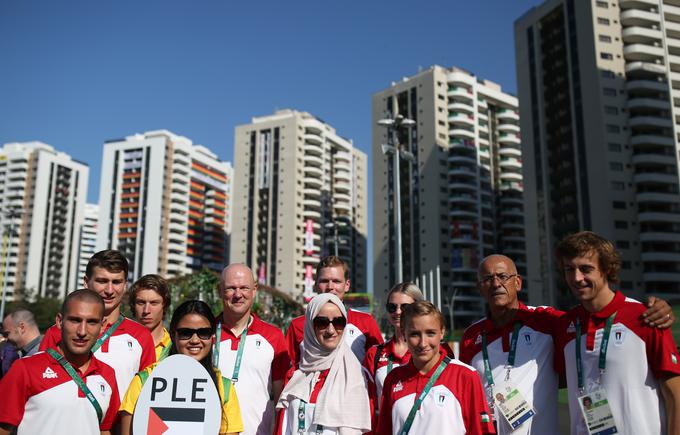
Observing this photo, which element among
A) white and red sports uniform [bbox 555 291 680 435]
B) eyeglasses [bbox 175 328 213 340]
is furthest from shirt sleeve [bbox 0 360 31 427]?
white and red sports uniform [bbox 555 291 680 435]

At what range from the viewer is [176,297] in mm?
40062

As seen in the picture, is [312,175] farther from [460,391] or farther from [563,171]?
[460,391]

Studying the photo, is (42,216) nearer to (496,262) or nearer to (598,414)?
(496,262)

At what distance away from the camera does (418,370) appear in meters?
4.14

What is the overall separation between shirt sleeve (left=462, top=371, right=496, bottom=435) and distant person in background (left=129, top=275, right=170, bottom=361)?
3021mm

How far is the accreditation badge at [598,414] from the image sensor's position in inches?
150

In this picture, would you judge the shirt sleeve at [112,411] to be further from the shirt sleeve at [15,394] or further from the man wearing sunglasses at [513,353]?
the man wearing sunglasses at [513,353]

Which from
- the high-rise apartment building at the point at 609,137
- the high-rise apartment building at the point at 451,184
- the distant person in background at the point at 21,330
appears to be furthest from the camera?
the high-rise apartment building at the point at 451,184

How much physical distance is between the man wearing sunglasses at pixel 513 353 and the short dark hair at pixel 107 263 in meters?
2.99

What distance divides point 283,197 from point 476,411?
9970cm

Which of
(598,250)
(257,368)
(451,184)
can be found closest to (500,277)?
(598,250)

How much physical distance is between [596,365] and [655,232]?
64.1m

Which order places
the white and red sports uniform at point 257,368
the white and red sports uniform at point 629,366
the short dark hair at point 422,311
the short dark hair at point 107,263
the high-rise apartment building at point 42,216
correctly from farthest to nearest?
the high-rise apartment building at point 42,216 → the short dark hair at point 107,263 → the white and red sports uniform at point 257,368 → the short dark hair at point 422,311 → the white and red sports uniform at point 629,366

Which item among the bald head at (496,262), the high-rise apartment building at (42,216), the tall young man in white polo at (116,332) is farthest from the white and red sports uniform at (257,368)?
the high-rise apartment building at (42,216)
